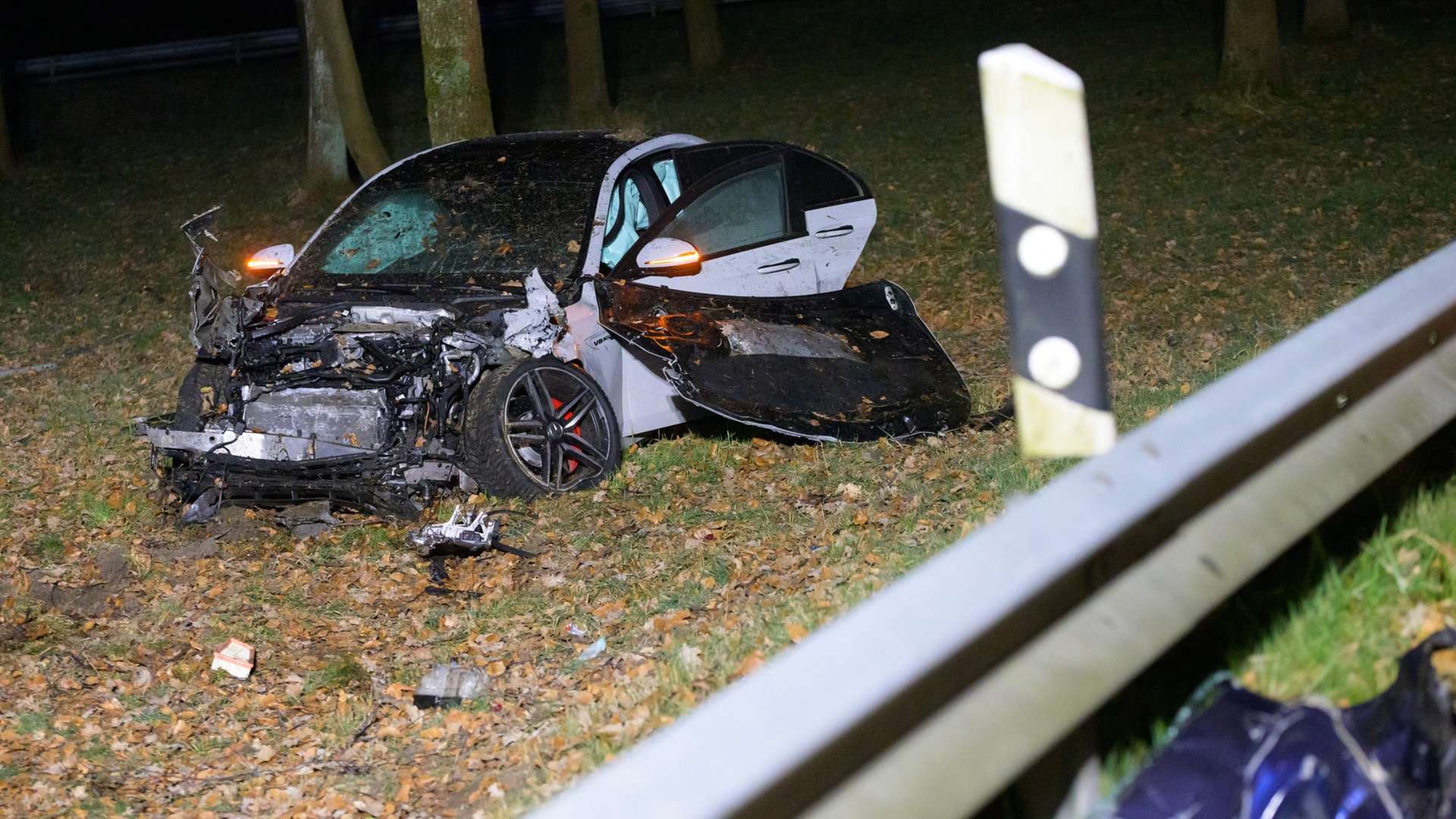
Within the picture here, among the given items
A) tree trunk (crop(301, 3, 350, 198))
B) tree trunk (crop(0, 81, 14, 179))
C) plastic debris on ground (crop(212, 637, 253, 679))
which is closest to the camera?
plastic debris on ground (crop(212, 637, 253, 679))

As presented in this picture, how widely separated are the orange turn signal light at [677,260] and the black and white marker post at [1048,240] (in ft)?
13.9

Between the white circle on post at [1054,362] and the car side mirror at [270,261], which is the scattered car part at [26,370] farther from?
the white circle on post at [1054,362]

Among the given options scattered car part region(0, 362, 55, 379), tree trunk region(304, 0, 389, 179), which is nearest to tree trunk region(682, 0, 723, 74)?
tree trunk region(304, 0, 389, 179)

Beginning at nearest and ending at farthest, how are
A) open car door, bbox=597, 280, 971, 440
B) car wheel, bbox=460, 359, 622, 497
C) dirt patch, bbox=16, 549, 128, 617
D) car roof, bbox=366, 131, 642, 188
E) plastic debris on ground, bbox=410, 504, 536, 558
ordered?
plastic debris on ground, bbox=410, 504, 536, 558 → dirt patch, bbox=16, 549, 128, 617 → car wheel, bbox=460, 359, 622, 497 → open car door, bbox=597, 280, 971, 440 → car roof, bbox=366, 131, 642, 188

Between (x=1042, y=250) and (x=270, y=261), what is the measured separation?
20.0 feet

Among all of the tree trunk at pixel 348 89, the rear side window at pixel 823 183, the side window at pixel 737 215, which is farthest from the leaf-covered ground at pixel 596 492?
the rear side window at pixel 823 183

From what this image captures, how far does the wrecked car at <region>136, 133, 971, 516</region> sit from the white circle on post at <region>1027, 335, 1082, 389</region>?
399cm

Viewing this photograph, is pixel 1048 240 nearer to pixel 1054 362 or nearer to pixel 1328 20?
pixel 1054 362

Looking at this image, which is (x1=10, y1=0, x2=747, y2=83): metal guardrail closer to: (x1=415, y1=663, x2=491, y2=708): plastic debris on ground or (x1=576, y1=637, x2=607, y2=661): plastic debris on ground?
(x1=576, y1=637, x2=607, y2=661): plastic debris on ground

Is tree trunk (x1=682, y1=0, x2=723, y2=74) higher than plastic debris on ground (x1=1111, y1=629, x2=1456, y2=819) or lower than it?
lower

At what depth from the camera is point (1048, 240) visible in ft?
7.51

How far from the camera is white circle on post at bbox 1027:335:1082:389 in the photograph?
7.72 ft

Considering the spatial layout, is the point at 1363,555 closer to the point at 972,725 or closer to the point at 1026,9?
the point at 972,725

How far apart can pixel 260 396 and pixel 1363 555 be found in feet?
16.9
